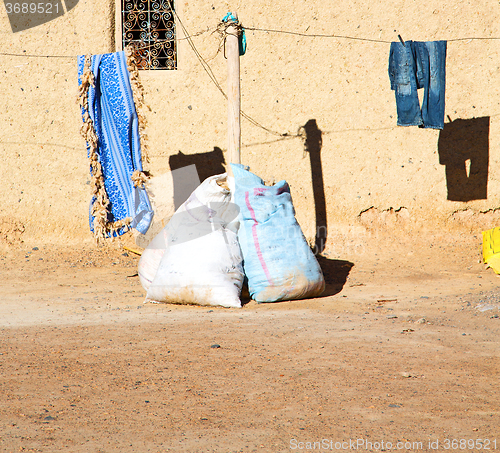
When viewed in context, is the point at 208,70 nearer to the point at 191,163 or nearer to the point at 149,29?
the point at 149,29

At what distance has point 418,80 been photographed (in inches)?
197

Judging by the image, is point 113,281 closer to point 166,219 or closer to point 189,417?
point 166,219

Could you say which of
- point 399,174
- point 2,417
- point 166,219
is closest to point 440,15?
point 399,174

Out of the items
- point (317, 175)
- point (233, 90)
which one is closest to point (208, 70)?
point (233, 90)

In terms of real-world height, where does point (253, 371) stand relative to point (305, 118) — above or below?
below

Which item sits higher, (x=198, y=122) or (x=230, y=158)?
(x=198, y=122)

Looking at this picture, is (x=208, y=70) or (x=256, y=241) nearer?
(x=256, y=241)

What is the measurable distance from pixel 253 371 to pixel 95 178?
2600 mm

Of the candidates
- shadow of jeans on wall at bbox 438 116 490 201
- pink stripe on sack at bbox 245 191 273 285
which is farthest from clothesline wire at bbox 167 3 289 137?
shadow of jeans on wall at bbox 438 116 490 201

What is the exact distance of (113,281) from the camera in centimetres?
480

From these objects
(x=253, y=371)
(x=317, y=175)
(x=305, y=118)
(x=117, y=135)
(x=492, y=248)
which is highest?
(x=305, y=118)

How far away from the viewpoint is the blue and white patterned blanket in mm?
4578

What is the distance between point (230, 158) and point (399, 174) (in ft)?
6.09

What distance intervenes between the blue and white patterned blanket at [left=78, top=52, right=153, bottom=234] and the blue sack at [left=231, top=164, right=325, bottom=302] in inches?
34.1
